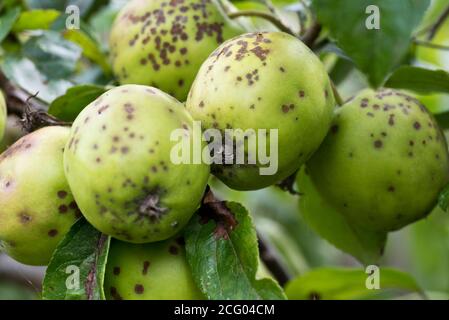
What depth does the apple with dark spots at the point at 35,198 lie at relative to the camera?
0.96m

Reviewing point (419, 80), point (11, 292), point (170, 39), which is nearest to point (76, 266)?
point (170, 39)

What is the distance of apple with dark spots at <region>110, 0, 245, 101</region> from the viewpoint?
1.18 m

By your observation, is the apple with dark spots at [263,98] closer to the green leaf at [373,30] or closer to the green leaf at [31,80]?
the green leaf at [373,30]

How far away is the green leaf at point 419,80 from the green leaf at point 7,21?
67cm

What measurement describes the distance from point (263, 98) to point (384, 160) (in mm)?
239

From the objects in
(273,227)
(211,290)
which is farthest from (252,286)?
(273,227)

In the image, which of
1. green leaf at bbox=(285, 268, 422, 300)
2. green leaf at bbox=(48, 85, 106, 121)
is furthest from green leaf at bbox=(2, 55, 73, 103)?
green leaf at bbox=(285, 268, 422, 300)

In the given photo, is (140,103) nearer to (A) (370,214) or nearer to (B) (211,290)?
(B) (211,290)

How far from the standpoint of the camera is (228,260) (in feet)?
3.22

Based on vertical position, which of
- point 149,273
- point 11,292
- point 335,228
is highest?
point 149,273

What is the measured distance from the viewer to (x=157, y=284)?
39.2 inches

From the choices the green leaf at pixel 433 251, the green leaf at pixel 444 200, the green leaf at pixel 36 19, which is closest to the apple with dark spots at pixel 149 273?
the green leaf at pixel 444 200

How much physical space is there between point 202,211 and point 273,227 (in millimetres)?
999

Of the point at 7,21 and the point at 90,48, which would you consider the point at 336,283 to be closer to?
the point at 90,48
